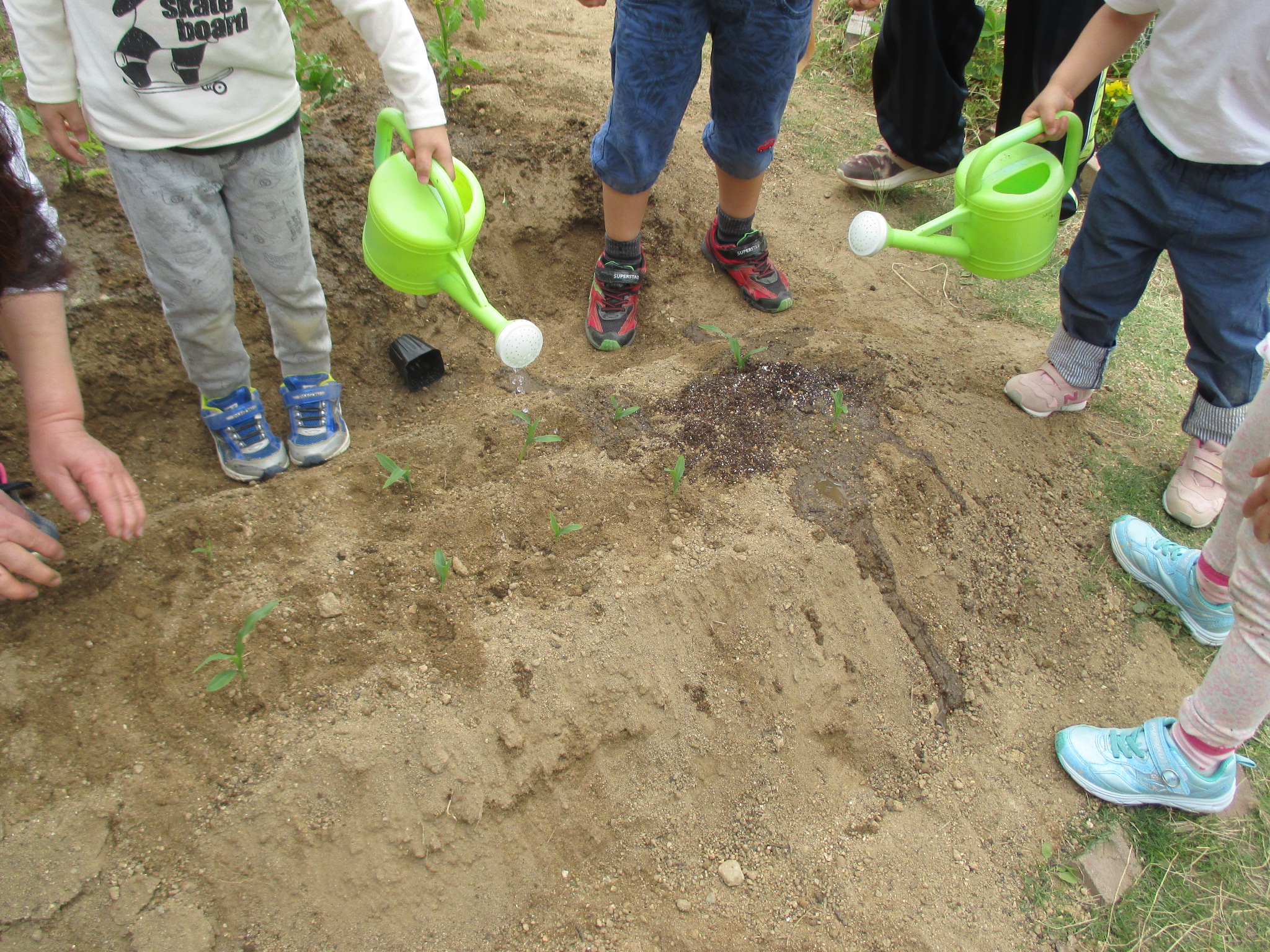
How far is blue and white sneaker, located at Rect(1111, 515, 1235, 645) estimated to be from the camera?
6.81ft

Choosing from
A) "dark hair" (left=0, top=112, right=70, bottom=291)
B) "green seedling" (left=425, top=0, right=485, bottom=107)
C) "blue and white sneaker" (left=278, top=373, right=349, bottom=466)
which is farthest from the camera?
"green seedling" (left=425, top=0, right=485, bottom=107)

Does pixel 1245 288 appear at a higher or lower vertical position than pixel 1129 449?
higher

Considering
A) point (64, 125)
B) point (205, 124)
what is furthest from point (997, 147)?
point (64, 125)

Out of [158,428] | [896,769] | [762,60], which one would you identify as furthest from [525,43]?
[896,769]

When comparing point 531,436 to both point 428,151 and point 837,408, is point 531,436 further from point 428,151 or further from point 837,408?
point 837,408

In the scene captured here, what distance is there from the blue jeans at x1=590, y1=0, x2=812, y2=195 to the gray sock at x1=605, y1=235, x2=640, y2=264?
222mm

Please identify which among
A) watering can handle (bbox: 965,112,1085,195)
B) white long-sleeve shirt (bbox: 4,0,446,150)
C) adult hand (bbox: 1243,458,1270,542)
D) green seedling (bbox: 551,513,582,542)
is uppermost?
white long-sleeve shirt (bbox: 4,0,446,150)

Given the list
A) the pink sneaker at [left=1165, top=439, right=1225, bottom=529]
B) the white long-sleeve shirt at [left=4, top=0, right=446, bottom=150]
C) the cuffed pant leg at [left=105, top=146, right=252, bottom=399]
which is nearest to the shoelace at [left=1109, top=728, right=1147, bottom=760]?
the pink sneaker at [left=1165, top=439, right=1225, bottom=529]

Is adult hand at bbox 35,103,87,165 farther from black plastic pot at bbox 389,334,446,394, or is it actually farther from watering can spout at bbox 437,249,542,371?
black plastic pot at bbox 389,334,446,394

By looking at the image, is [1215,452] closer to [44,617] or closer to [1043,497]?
[1043,497]

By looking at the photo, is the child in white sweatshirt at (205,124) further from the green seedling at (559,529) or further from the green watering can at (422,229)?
the green seedling at (559,529)

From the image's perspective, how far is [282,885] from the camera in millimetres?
1547

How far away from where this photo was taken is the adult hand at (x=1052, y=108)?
6.55 ft

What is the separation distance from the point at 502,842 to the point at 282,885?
0.43 meters
